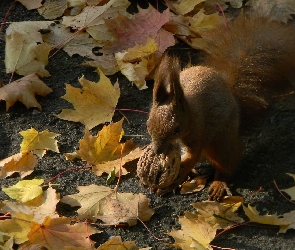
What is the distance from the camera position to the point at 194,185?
300 centimetres

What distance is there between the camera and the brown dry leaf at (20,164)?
300 cm

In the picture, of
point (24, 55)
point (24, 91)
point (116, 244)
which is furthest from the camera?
point (24, 55)

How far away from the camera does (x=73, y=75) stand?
11.8 feet

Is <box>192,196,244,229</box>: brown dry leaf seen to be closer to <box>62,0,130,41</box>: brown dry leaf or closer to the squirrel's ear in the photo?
the squirrel's ear

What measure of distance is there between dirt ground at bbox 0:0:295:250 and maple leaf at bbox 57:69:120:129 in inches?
2.6

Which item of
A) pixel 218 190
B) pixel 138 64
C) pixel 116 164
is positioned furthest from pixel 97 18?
pixel 218 190

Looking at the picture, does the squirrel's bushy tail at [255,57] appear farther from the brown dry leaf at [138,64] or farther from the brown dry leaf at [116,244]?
the brown dry leaf at [116,244]

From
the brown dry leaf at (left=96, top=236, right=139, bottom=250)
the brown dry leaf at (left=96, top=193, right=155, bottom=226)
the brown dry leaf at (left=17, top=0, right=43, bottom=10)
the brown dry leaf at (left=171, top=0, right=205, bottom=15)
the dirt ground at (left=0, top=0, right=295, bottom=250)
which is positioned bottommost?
the dirt ground at (left=0, top=0, right=295, bottom=250)

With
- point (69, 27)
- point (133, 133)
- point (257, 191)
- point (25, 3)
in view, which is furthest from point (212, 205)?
point (25, 3)

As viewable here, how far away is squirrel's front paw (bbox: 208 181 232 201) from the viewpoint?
9.53ft

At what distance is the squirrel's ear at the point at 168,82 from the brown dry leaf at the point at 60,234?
0.57m

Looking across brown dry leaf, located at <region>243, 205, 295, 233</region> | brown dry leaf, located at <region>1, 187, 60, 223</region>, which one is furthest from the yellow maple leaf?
brown dry leaf, located at <region>243, 205, 295, 233</region>

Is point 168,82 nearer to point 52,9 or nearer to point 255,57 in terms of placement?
point 255,57

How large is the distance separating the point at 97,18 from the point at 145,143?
36.9 inches
